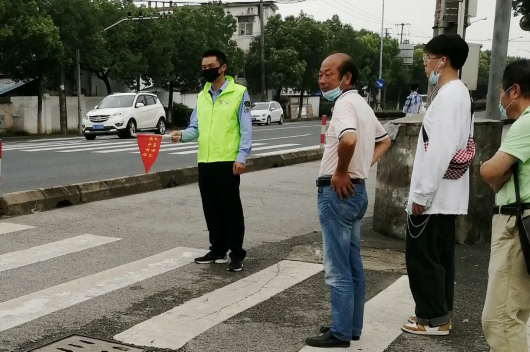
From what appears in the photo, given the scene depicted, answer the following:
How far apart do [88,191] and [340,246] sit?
6.09 metres

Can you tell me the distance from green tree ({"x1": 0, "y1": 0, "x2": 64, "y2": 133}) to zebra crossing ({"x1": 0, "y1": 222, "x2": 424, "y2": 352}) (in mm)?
23120

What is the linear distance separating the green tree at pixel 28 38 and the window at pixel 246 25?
38928mm

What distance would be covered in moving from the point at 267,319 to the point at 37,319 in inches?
60.5

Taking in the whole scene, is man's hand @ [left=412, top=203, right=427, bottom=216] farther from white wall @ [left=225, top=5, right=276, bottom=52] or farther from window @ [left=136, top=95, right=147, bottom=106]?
white wall @ [left=225, top=5, right=276, bottom=52]

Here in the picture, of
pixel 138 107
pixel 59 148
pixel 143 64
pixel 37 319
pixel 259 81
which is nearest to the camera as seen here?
pixel 37 319

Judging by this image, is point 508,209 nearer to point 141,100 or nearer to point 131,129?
point 131,129

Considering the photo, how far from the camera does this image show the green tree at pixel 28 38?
89.9 ft

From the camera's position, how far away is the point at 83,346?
3984 mm

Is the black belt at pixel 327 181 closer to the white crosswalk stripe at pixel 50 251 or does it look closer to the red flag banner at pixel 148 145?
the white crosswalk stripe at pixel 50 251

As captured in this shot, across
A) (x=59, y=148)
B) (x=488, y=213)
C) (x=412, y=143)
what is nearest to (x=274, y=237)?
(x=412, y=143)

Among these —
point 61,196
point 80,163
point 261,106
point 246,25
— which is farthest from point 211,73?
point 246,25

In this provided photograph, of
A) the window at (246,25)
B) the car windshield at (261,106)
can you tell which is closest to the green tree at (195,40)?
the car windshield at (261,106)

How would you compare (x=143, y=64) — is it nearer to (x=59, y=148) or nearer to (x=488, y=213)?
(x=59, y=148)

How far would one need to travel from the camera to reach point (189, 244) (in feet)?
22.5
